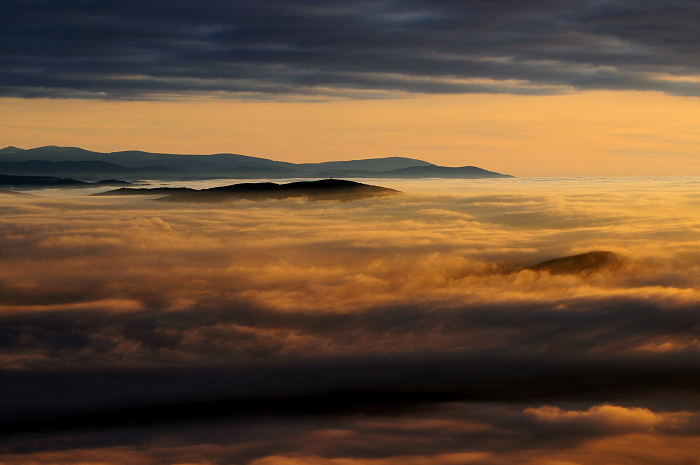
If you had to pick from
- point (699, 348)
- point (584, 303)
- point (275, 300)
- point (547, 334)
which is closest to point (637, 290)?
point (584, 303)

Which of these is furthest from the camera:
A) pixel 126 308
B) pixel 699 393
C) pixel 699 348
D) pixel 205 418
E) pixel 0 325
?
pixel 126 308

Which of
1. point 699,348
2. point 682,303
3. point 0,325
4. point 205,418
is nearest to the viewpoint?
point 205,418

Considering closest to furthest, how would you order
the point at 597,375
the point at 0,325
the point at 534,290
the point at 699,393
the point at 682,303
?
the point at 699,393
the point at 597,375
the point at 0,325
the point at 682,303
the point at 534,290

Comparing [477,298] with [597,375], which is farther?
[477,298]

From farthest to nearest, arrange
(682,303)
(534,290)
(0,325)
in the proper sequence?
(534,290) → (682,303) → (0,325)

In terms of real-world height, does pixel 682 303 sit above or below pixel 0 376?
above

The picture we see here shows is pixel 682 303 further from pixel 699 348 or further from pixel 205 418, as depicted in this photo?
pixel 205 418

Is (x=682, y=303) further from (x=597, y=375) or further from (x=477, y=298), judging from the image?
(x=597, y=375)

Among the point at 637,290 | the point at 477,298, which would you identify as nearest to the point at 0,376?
the point at 477,298

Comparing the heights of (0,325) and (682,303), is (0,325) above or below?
below
